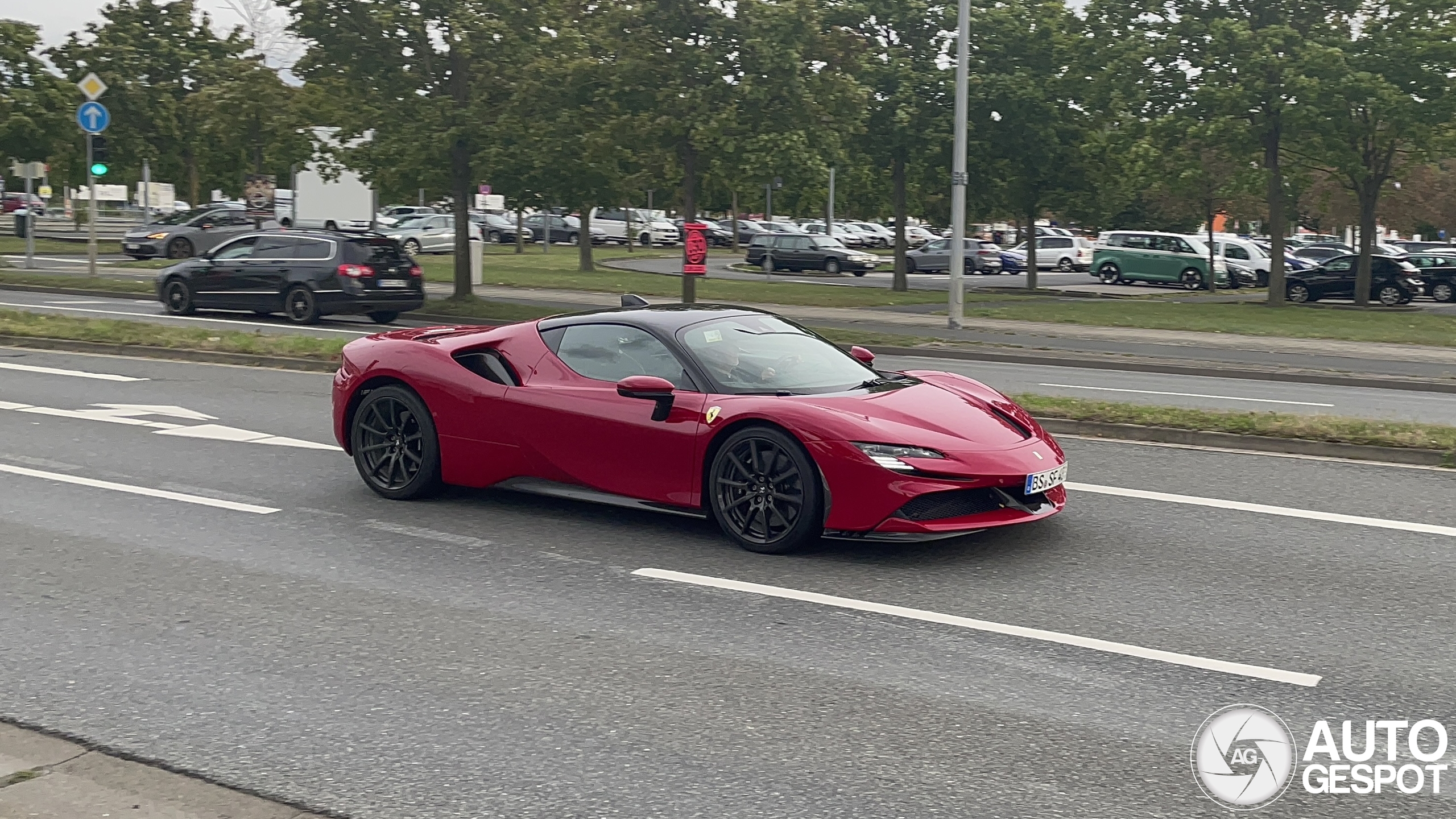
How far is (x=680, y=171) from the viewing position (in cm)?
3159

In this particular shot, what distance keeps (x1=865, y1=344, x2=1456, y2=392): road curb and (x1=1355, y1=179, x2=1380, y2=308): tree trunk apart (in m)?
19.4

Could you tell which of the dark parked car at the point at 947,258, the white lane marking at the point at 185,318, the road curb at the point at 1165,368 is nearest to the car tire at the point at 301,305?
the white lane marking at the point at 185,318

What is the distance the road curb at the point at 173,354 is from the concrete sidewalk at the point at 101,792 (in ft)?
35.4

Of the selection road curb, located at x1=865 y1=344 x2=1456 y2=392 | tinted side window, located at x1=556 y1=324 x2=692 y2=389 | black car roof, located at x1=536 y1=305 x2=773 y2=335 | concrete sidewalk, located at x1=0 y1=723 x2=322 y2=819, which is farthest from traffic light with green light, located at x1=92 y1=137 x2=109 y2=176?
concrete sidewalk, located at x1=0 y1=723 x2=322 y2=819

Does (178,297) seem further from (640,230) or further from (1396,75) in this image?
(640,230)

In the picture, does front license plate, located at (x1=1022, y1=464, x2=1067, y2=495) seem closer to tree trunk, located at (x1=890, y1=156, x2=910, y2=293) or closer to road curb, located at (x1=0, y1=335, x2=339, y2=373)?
road curb, located at (x1=0, y1=335, x2=339, y2=373)

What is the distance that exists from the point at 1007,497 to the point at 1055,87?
31.4m

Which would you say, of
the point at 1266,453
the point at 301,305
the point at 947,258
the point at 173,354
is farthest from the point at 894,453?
the point at 947,258

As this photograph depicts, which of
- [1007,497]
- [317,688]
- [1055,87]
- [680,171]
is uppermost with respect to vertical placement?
[1055,87]

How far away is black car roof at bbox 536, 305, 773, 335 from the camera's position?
8.28m

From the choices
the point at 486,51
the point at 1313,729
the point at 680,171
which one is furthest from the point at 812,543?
the point at 680,171

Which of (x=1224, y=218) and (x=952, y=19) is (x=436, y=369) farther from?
(x=1224, y=218)

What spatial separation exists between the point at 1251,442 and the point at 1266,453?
225 millimetres

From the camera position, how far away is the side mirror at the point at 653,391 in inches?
301
